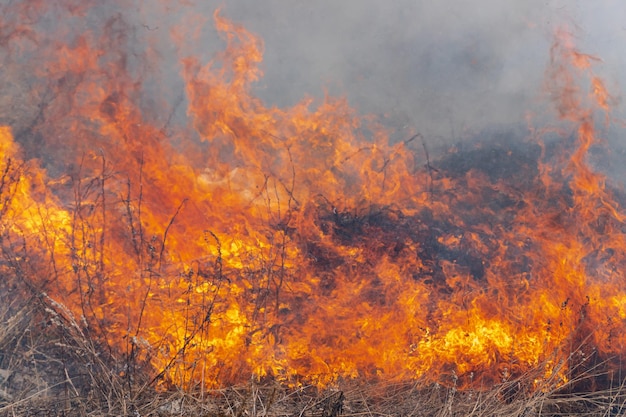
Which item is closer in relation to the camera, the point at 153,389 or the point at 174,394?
Answer: the point at 174,394

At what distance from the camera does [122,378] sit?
5094mm

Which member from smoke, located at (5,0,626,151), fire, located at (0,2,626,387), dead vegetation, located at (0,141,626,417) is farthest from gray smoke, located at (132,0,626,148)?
dead vegetation, located at (0,141,626,417)

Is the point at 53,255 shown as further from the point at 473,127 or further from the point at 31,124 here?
the point at 473,127

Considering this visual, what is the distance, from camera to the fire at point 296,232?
5.65 m

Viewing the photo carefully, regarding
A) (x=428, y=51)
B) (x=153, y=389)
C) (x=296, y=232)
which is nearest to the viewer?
(x=153, y=389)

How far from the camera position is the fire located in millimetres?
5652

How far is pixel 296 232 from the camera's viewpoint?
6.22 m

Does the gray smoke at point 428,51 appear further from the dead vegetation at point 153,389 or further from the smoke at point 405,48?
the dead vegetation at point 153,389

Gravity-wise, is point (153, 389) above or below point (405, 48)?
below

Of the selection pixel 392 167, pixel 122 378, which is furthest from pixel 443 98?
pixel 122 378

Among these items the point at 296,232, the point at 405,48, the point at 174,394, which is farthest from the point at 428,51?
the point at 174,394

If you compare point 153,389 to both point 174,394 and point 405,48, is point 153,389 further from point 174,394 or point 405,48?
point 405,48

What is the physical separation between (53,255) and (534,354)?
5.49 meters

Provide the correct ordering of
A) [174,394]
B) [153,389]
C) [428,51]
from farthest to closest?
[428,51]
[153,389]
[174,394]
